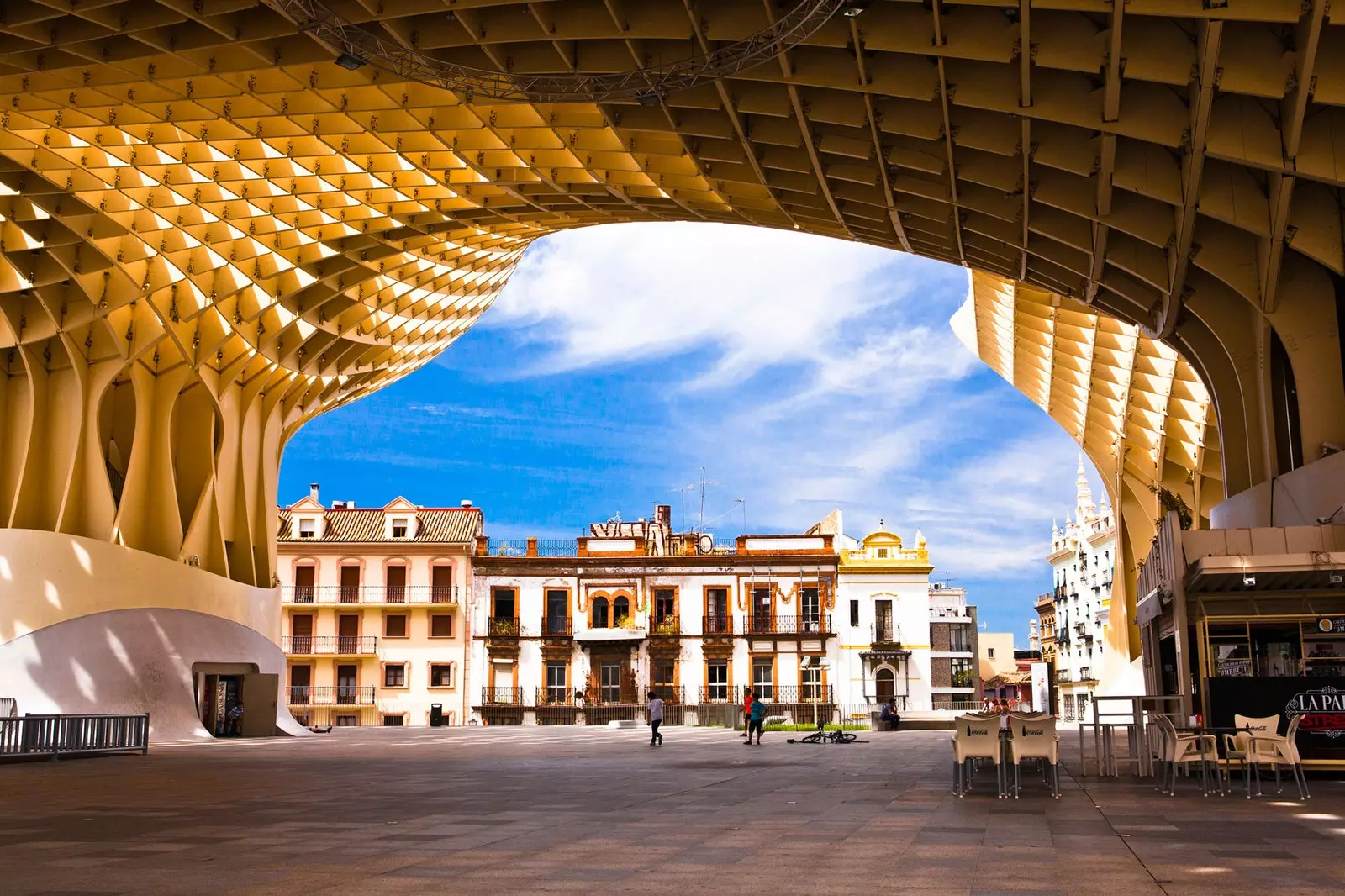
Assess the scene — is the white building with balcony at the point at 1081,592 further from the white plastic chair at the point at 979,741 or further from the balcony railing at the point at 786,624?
the white plastic chair at the point at 979,741

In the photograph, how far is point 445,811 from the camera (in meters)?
13.3

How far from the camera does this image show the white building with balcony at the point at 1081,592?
88.9 metres

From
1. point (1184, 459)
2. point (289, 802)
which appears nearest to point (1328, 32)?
point (289, 802)

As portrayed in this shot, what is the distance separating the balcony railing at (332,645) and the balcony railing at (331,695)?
180 cm

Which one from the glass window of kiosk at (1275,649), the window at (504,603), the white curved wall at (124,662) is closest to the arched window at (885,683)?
the window at (504,603)

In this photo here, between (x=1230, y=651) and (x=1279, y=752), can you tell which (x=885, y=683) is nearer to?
(x=1230, y=651)

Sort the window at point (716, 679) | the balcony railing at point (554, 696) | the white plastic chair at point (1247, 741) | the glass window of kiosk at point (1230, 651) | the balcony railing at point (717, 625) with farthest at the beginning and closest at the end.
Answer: the balcony railing at point (717, 625)
the window at point (716, 679)
the balcony railing at point (554, 696)
the glass window of kiosk at point (1230, 651)
the white plastic chair at point (1247, 741)

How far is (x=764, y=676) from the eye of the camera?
214 ft

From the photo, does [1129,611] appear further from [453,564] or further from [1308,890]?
[1308,890]

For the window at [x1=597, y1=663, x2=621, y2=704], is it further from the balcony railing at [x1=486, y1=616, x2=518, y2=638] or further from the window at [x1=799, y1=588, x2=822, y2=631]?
the window at [x1=799, y1=588, x2=822, y2=631]

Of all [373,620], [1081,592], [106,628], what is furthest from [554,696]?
[1081,592]

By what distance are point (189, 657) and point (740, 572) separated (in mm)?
34038

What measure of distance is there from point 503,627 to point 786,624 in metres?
15.3

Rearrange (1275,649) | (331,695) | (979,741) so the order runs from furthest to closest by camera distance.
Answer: (331,695), (1275,649), (979,741)
